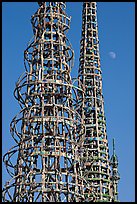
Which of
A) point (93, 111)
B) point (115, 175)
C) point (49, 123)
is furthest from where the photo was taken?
point (115, 175)

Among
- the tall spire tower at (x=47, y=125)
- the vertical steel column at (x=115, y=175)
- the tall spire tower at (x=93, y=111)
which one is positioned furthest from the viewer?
the vertical steel column at (x=115, y=175)

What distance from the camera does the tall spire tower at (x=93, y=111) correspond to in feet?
203

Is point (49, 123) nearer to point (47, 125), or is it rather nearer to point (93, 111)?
point (47, 125)

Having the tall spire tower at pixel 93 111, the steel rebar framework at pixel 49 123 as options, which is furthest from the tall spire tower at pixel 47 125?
the tall spire tower at pixel 93 111

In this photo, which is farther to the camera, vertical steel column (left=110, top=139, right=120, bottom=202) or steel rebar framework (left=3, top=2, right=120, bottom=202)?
vertical steel column (left=110, top=139, right=120, bottom=202)

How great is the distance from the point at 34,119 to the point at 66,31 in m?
9.55

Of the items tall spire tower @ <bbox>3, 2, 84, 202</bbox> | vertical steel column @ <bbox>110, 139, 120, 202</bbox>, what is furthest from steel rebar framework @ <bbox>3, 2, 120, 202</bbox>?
vertical steel column @ <bbox>110, 139, 120, 202</bbox>

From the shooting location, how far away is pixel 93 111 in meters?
66.4

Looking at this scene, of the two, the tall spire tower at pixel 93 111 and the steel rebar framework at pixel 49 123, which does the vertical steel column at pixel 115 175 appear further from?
the steel rebar framework at pixel 49 123

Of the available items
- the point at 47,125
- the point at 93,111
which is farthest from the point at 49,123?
the point at 93,111

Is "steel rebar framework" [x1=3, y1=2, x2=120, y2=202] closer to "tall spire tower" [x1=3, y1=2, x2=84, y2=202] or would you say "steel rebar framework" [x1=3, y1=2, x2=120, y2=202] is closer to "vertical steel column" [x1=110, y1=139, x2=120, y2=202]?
"tall spire tower" [x1=3, y1=2, x2=84, y2=202]

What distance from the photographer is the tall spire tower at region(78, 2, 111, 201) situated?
6188cm

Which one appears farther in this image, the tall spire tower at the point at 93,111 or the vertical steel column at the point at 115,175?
the vertical steel column at the point at 115,175

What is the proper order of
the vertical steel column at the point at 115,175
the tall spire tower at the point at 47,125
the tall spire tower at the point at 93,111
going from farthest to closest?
the vertical steel column at the point at 115,175 < the tall spire tower at the point at 93,111 < the tall spire tower at the point at 47,125
